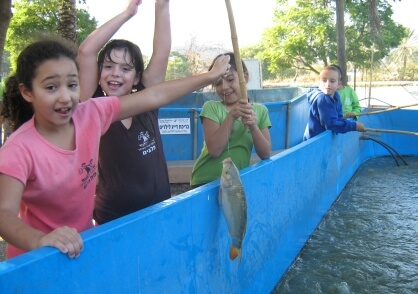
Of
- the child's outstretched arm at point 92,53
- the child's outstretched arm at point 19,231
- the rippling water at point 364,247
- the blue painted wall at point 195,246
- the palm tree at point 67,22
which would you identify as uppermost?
the palm tree at point 67,22

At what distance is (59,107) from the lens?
1972 mm

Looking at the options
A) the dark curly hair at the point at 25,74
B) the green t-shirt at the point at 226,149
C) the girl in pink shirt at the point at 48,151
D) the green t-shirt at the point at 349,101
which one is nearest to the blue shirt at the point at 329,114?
the green t-shirt at the point at 349,101

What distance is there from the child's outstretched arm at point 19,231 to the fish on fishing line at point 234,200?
1.03 meters

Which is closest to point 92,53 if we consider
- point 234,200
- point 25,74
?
point 25,74

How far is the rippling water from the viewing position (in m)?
4.08

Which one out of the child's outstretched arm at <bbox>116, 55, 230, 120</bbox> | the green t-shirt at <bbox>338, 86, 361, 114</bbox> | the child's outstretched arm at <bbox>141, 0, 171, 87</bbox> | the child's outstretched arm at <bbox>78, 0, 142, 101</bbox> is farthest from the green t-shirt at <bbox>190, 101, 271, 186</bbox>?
the green t-shirt at <bbox>338, 86, 361, 114</bbox>

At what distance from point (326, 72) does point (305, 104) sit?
17.7 ft

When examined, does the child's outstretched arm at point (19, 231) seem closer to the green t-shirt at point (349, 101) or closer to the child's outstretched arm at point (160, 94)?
the child's outstretched arm at point (160, 94)

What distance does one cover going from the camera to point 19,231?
1761mm

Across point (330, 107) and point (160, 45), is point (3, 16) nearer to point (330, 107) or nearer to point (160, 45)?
point (160, 45)

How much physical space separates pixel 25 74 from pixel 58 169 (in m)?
0.41

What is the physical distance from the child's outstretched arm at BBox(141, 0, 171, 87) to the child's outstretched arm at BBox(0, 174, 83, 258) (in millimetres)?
1368

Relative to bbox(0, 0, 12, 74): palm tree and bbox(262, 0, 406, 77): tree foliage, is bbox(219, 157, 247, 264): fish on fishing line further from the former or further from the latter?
bbox(262, 0, 406, 77): tree foliage

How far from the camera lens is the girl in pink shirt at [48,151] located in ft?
5.85
